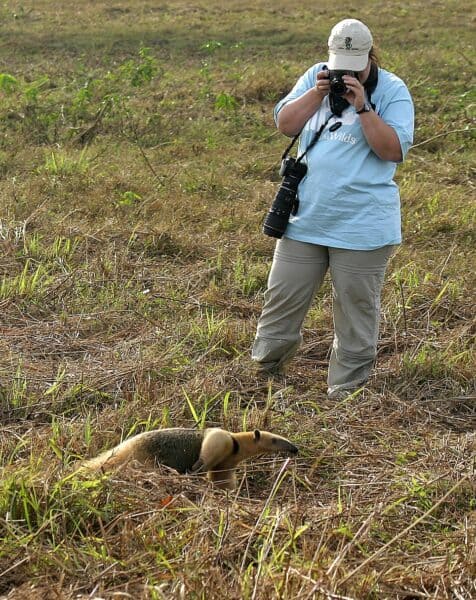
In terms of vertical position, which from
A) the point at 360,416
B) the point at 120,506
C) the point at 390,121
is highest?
the point at 390,121

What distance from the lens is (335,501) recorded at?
9.80 feet

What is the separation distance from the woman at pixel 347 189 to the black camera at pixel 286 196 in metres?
0.03

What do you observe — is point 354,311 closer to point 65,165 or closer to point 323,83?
point 323,83

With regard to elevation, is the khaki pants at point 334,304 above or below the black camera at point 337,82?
below


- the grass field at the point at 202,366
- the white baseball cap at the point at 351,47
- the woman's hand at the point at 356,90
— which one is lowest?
the grass field at the point at 202,366

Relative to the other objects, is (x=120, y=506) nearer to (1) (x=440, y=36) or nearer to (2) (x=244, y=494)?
(2) (x=244, y=494)

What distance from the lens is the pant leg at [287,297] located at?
3686mm

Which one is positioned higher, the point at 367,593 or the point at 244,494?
the point at 367,593

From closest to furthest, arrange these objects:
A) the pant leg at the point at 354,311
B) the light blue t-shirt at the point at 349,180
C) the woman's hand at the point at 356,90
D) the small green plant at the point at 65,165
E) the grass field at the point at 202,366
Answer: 1. the grass field at the point at 202,366
2. the woman's hand at the point at 356,90
3. the light blue t-shirt at the point at 349,180
4. the pant leg at the point at 354,311
5. the small green plant at the point at 65,165

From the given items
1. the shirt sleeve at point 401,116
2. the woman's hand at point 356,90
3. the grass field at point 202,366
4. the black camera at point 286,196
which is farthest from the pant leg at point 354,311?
the woman's hand at point 356,90

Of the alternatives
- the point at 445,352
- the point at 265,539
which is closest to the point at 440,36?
the point at 445,352

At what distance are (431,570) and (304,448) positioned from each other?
0.90m

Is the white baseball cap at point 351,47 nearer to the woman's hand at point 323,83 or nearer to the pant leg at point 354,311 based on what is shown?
the woman's hand at point 323,83

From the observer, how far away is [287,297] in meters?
3.74
